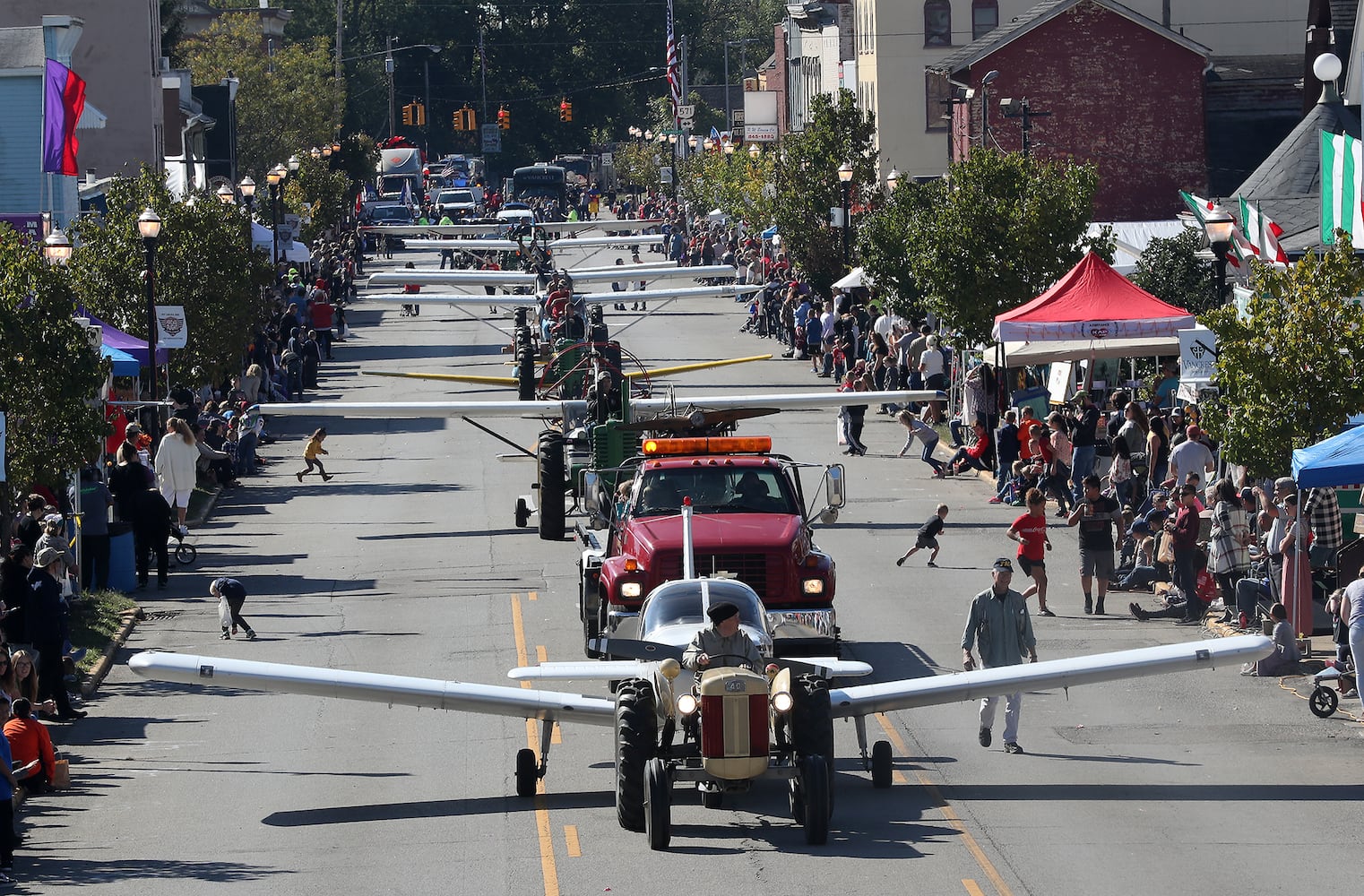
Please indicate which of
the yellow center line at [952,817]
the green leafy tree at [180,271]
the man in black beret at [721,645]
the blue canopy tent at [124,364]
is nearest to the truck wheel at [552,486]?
the blue canopy tent at [124,364]

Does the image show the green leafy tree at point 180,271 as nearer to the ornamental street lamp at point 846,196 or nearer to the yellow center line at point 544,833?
the ornamental street lamp at point 846,196

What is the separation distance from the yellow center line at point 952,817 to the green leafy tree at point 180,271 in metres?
20.5

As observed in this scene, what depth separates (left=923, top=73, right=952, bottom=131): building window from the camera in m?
72.5

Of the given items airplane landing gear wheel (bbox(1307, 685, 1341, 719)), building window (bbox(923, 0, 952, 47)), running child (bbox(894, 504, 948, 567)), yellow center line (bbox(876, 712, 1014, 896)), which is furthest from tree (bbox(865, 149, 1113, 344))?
building window (bbox(923, 0, 952, 47))

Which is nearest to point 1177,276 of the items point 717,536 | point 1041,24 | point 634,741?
point 1041,24

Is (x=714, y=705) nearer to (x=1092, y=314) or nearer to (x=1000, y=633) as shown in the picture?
(x=1000, y=633)

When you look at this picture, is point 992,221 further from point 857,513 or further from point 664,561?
point 664,561

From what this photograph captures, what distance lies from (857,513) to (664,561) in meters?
12.6

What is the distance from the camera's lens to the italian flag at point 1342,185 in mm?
28562

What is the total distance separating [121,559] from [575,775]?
11.7 metres

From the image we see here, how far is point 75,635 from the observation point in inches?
909

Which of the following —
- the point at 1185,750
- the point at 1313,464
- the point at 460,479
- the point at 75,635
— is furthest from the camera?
the point at 460,479

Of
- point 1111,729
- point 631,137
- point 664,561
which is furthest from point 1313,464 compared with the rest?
point 631,137

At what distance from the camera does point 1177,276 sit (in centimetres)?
4072
